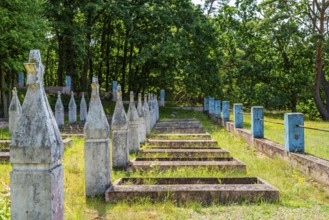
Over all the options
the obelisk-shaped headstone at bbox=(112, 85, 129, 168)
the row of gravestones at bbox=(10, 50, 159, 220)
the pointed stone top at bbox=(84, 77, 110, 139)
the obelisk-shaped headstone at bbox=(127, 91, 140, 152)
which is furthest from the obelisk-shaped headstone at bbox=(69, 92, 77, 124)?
the row of gravestones at bbox=(10, 50, 159, 220)

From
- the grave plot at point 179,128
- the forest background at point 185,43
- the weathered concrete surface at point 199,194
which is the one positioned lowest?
the weathered concrete surface at point 199,194

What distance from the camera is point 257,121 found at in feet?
33.7

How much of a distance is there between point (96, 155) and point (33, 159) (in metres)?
2.39

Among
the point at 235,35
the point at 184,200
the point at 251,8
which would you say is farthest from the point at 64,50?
the point at 184,200

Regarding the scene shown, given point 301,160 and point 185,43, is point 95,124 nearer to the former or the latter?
point 301,160

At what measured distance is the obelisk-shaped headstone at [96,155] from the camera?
507 cm

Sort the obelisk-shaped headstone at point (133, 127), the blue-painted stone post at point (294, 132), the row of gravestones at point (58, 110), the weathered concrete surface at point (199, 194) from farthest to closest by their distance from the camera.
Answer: the row of gravestones at point (58, 110), the obelisk-shaped headstone at point (133, 127), the blue-painted stone post at point (294, 132), the weathered concrete surface at point (199, 194)

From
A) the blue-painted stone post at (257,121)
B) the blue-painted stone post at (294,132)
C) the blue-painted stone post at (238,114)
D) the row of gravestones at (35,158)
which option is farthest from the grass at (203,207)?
the blue-painted stone post at (238,114)

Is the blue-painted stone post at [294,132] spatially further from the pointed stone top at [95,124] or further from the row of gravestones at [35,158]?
the row of gravestones at [35,158]

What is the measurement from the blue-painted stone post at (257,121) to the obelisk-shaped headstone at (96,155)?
6.07 m

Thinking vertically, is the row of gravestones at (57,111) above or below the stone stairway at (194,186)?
above

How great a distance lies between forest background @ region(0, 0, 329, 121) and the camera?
1944 cm

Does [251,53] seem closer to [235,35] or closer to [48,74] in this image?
[235,35]

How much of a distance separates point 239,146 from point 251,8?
999 inches
